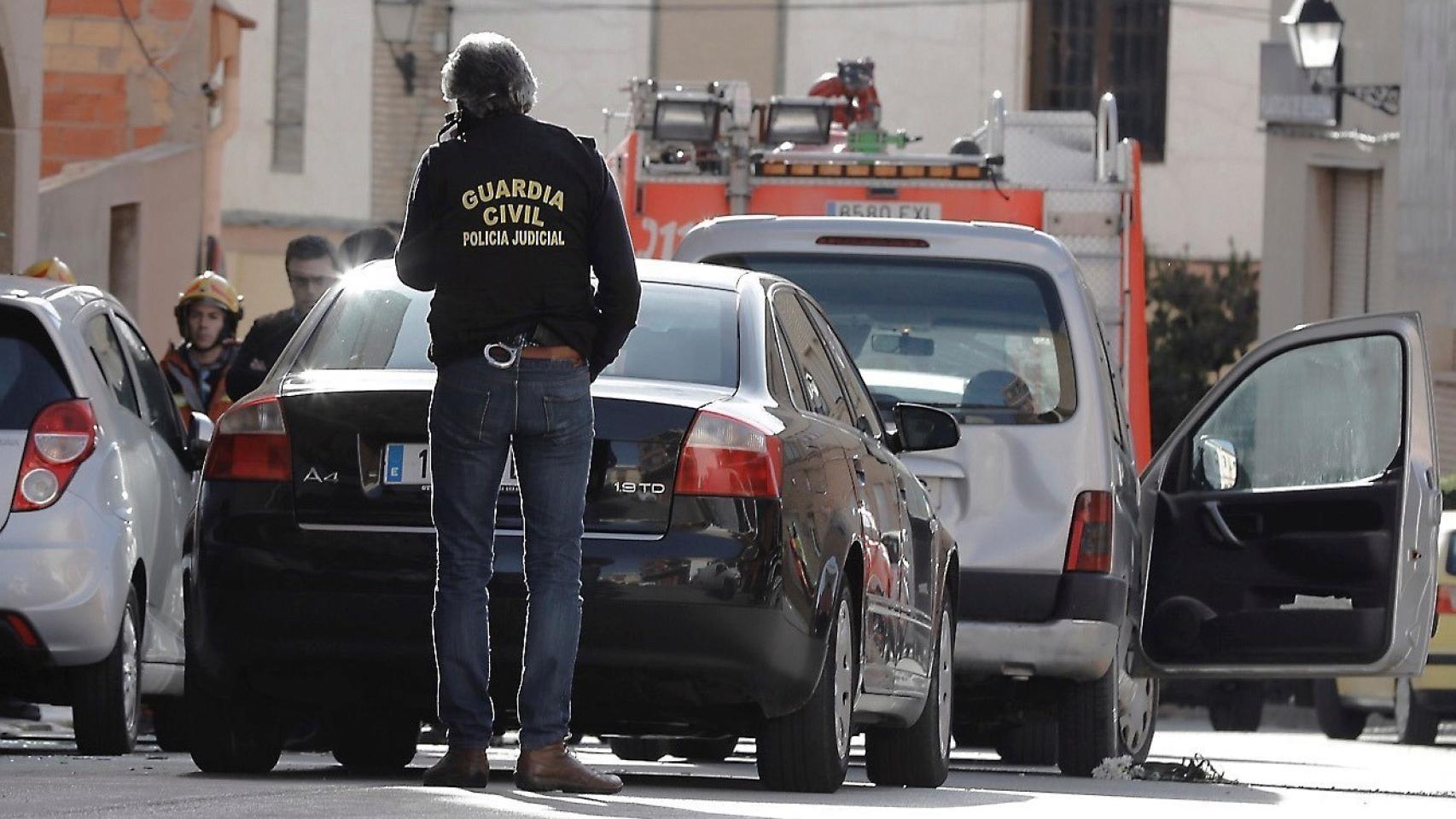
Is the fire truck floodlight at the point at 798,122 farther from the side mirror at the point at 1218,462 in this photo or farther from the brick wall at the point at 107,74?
the brick wall at the point at 107,74

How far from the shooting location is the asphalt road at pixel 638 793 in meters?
6.91

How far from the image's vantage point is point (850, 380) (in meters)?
9.23

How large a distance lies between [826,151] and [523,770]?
31.0 ft

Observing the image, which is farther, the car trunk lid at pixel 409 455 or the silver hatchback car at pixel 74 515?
the silver hatchback car at pixel 74 515

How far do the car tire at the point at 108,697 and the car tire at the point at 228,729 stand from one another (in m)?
1.70

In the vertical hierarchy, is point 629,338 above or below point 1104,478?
above

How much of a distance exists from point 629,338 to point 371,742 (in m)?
1.75

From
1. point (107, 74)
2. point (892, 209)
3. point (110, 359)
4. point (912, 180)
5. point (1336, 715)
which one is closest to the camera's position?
point (110, 359)

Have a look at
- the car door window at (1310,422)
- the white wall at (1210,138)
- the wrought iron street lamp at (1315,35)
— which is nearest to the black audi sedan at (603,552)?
the car door window at (1310,422)

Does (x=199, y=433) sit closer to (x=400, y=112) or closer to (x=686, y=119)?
(x=686, y=119)

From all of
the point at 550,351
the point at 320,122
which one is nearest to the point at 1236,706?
the point at 550,351

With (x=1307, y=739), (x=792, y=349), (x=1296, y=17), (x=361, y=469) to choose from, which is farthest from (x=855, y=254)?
(x=1296, y=17)

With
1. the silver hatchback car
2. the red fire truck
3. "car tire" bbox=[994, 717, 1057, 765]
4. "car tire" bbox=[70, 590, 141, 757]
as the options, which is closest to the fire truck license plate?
the red fire truck

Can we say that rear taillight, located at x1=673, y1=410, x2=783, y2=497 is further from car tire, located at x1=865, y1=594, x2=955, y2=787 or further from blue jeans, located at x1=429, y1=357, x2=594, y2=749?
car tire, located at x1=865, y1=594, x2=955, y2=787
